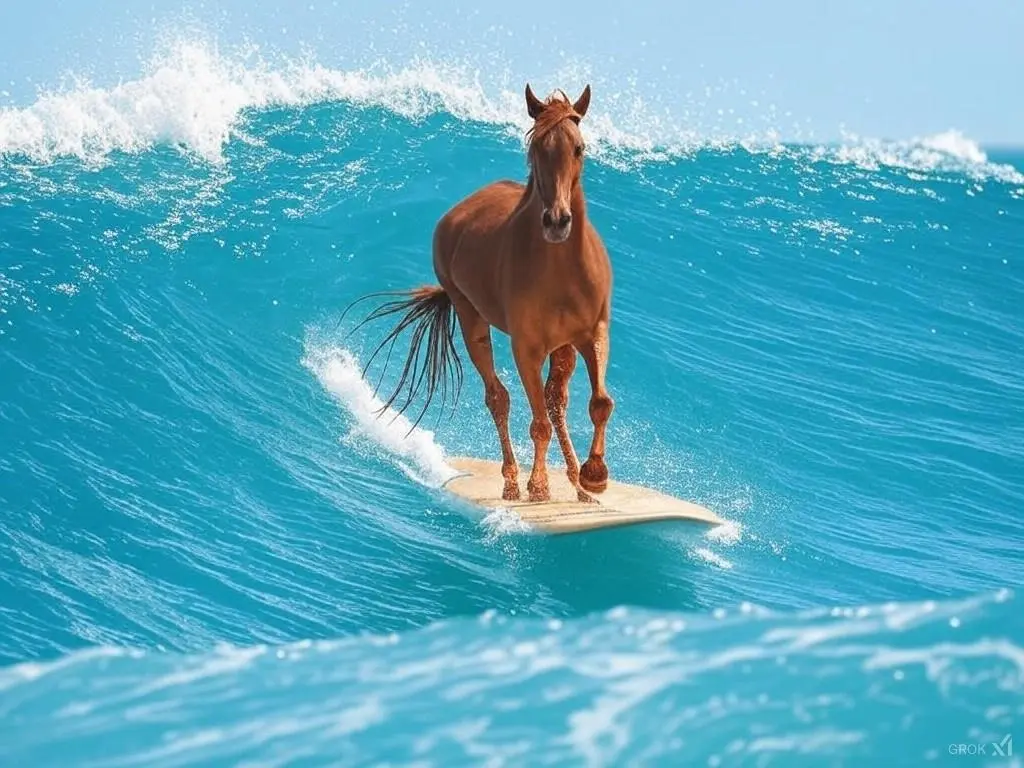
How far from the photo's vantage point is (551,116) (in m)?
6.23

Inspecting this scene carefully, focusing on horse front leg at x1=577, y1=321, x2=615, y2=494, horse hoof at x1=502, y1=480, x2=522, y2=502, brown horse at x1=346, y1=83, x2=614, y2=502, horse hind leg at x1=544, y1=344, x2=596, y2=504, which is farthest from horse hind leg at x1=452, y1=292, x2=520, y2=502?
horse front leg at x1=577, y1=321, x2=615, y2=494

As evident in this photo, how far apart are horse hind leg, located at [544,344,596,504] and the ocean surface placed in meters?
0.53

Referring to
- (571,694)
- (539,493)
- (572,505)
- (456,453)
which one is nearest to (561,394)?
(539,493)

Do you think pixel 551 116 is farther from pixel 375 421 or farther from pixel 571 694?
pixel 375 421

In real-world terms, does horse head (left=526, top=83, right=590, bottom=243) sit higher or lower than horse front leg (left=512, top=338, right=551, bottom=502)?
higher

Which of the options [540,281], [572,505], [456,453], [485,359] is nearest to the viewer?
[540,281]

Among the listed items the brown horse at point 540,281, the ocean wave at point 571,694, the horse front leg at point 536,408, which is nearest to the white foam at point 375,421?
the brown horse at point 540,281

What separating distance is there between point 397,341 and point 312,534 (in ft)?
11.7

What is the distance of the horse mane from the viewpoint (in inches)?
242

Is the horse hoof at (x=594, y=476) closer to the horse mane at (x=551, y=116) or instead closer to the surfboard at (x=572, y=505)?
the surfboard at (x=572, y=505)

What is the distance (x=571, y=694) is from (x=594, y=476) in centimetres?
290

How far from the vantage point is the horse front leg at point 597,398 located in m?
6.81

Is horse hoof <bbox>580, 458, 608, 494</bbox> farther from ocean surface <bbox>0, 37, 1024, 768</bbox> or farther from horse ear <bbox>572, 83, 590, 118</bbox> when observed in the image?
horse ear <bbox>572, 83, 590, 118</bbox>

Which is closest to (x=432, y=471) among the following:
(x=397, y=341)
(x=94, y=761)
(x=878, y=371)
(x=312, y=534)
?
(x=312, y=534)
